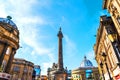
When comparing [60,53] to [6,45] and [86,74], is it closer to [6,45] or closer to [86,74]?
[86,74]

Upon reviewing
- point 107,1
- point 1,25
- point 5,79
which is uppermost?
point 1,25

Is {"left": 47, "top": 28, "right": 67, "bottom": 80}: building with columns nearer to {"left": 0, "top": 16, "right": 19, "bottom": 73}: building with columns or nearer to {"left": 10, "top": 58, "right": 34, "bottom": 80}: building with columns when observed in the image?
{"left": 10, "top": 58, "right": 34, "bottom": 80}: building with columns

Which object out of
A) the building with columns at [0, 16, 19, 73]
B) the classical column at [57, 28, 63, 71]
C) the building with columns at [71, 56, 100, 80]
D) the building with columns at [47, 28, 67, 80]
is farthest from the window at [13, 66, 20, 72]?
the building with columns at [71, 56, 100, 80]

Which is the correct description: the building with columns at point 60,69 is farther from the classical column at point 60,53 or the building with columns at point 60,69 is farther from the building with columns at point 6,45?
the building with columns at point 6,45

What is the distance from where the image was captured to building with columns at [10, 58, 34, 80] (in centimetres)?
4381

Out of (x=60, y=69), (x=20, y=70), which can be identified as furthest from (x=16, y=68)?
(x=60, y=69)

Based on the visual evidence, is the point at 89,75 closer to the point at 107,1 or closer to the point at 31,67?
the point at 31,67

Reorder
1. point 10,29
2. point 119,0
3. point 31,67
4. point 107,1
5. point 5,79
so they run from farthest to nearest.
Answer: point 31,67, point 10,29, point 5,79, point 107,1, point 119,0

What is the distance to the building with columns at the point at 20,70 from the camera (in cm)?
4381

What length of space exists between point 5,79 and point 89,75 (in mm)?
44134

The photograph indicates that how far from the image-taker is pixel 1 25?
28.8 metres

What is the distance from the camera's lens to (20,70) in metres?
45.1

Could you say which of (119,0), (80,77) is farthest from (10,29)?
(80,77)

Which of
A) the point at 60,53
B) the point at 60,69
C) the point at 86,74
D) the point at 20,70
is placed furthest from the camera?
the point at 86,74
